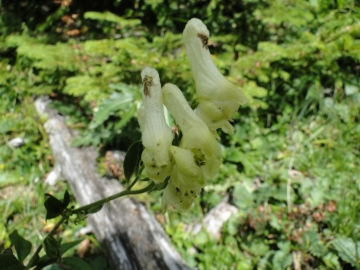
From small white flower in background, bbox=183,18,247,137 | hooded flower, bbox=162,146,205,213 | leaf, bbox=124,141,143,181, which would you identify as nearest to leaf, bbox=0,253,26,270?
leaf, bbox=124,141,143,181

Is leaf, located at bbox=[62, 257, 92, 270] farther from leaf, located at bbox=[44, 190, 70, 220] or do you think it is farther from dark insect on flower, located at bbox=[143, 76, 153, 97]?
dark insect on flower, located at bbox=[143, 76, 153, 97]

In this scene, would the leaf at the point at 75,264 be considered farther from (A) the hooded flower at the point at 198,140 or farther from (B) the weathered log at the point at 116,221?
(A) the hooded flower at the point at 198,140

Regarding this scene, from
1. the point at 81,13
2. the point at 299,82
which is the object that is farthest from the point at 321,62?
the point at 81,13

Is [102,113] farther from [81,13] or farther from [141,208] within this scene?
[81,13]

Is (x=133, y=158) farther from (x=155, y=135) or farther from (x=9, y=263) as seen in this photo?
(x=9, y=263)

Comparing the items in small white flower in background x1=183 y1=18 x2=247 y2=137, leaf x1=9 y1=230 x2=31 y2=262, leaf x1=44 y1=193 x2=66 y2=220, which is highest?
small white flower in background x1=183 y1=18 x2=247 y2=137

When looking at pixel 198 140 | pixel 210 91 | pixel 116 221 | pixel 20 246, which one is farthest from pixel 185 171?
pixel 116 221
